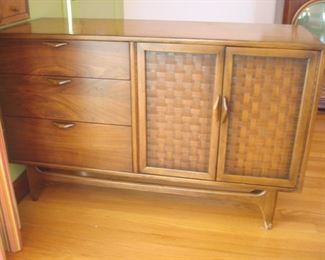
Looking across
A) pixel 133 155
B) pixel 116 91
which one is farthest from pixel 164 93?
pixel 133 155

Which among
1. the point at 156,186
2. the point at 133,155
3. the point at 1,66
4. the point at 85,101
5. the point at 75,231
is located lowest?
the point at 75,231

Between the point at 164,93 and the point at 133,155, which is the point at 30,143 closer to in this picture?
the point at 133,155

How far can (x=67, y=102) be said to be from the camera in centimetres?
149

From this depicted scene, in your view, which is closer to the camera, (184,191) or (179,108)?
(179,108)

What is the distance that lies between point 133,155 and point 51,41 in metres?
0.55

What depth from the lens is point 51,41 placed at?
1.39m

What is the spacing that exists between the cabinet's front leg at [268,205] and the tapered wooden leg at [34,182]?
1.02 meters

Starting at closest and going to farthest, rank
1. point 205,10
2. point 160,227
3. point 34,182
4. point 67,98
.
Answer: point 67,98, point 160,227, point 34,182, point 205,10

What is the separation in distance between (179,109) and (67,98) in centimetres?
45

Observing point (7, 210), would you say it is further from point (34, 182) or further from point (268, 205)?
point (268, 205)

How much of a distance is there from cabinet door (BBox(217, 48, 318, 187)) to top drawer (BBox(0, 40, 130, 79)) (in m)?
0.41

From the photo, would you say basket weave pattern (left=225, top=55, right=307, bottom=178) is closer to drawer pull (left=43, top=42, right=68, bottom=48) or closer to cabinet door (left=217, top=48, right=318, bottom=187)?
cabinet door (left=217, top=48, right=318, bottom=187)

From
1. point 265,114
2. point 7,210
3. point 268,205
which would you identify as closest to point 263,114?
point 265,114

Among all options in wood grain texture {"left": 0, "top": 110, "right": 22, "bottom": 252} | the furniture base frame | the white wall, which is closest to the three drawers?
the furniture base frame
